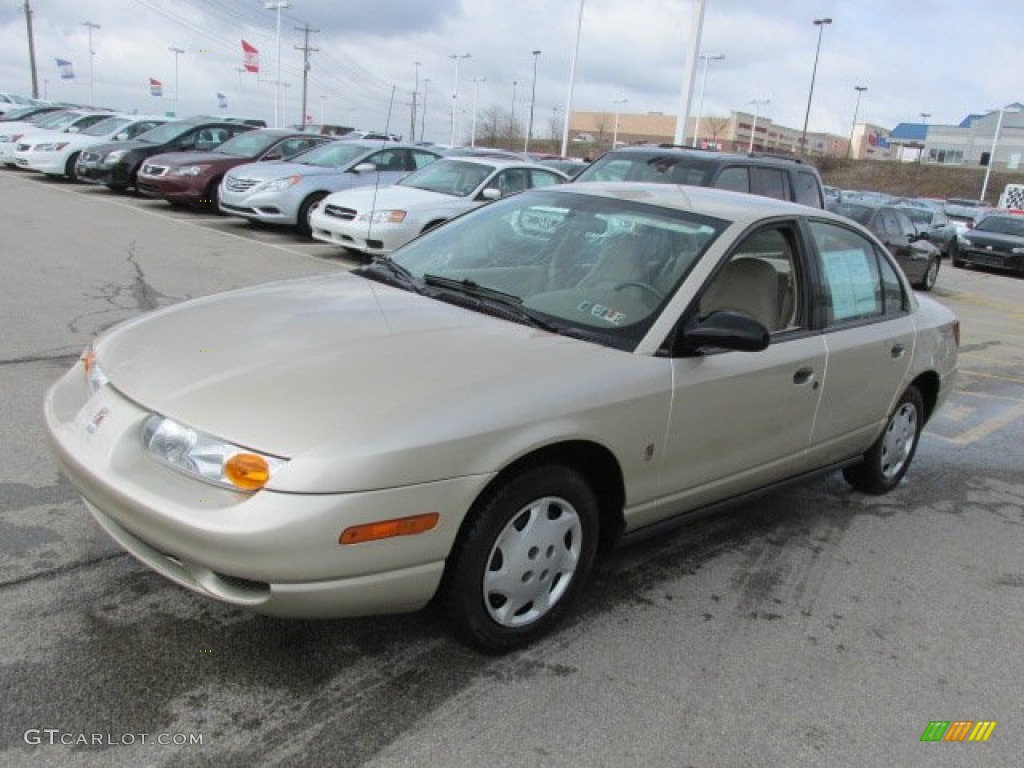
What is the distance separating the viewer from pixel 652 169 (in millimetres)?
9609

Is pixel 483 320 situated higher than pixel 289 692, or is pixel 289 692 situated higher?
pixel 483 320

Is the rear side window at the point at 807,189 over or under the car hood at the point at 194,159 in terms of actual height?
over

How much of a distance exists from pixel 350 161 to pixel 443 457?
1228cm

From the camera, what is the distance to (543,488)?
9.38 ft

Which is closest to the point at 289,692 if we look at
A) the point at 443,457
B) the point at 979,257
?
the point at 443,457

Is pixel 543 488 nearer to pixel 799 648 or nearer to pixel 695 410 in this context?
pixel 695 410

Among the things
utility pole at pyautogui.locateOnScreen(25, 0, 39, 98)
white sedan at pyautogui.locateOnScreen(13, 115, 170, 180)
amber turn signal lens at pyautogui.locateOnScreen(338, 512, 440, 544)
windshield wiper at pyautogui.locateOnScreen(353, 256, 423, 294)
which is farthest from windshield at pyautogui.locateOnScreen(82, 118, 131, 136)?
utility pole at pyautogui.locateOnScreen(25, 0, 39, 98)

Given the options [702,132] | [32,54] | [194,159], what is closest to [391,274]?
[194,159]

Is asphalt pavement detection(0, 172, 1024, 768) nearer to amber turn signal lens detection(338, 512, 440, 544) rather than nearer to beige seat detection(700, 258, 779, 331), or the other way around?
amber turn signal lens detection(338, 512, 440, 544)

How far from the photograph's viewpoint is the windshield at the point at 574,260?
3.39 m

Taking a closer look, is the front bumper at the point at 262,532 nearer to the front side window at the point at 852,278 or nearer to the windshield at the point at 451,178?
A: the front side window at the point at 852,278

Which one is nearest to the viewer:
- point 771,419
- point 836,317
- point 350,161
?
point 771,419

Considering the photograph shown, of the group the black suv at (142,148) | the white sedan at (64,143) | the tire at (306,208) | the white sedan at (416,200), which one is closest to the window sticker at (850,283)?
the white sedan at (416,200)

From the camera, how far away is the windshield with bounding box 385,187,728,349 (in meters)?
3.39
